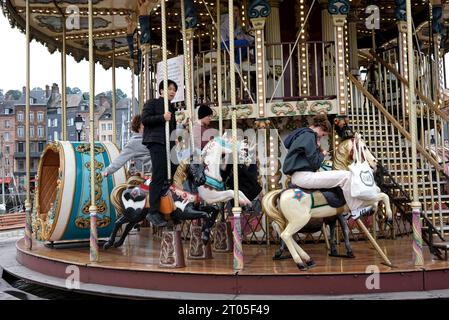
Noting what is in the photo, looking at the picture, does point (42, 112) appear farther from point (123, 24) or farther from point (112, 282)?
point (112, 282)

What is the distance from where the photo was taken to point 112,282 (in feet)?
26.8

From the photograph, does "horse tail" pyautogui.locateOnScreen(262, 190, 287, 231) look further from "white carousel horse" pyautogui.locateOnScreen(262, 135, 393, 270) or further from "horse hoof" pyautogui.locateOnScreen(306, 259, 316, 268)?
"horse hoof" pyautogui.locateOnScreen(306, 259, 316, 268)

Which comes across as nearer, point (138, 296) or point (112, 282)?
point (138, 296)

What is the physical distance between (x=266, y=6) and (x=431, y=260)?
5.49 m

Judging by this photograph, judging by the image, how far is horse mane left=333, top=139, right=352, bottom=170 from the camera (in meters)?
8.60

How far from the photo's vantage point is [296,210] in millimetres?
7922

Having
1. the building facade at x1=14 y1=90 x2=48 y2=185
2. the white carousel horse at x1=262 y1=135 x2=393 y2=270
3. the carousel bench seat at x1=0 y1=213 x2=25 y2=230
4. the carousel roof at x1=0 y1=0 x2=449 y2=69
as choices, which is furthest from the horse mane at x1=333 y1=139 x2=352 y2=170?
the building facade at x1=14 y1=90 x2=48 y2=185

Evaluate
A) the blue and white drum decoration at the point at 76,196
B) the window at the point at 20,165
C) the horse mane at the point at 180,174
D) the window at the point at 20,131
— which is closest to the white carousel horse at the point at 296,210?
the horse mane at the point at 180,174

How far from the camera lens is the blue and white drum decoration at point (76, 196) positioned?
10.6 metres

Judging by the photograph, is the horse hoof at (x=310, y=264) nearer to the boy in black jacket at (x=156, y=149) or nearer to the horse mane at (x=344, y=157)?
the horse mane at (x=344, y=157)

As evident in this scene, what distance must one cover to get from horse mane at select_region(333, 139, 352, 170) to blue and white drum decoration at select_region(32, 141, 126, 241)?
4615 millimetres

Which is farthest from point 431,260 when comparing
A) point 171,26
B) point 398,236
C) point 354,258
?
point 171,26

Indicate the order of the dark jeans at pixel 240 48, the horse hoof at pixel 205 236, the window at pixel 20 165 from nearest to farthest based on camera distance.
→ the horse hoof at pixel 205 236 < the dark jeans at pixel 240 48 < the window at pixel 20 165

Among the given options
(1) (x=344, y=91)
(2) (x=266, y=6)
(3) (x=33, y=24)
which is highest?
(3) (x=33, y=24)
